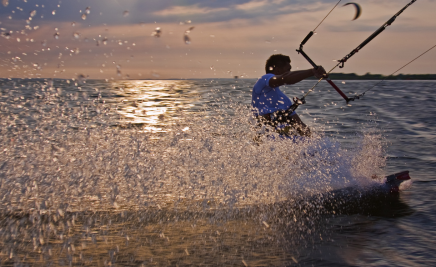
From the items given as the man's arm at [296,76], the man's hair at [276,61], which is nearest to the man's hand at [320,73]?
the man's arm at [296,76]

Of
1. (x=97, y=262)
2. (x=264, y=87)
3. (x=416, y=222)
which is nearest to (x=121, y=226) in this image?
(x=97, y=262)

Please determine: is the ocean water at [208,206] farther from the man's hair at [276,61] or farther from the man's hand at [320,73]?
the man's hand at [320,73]

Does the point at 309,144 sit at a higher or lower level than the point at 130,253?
higher

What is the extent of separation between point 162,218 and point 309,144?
2.35m

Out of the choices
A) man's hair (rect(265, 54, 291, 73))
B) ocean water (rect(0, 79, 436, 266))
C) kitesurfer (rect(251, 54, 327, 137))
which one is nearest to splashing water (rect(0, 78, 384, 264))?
ocean water (rect(0, 79, 436, 266))

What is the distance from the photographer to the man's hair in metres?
5.75

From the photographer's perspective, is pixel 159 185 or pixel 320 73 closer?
pixel 320 73

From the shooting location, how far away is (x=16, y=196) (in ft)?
16.9

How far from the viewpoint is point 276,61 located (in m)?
5.77

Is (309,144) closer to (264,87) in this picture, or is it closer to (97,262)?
(264,87)

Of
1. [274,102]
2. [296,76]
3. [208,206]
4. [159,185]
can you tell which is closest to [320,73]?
[296,76]

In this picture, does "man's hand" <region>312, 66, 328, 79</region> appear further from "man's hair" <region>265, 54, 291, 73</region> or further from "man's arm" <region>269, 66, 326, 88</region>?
"man's hair" <region>265, 54, 291, 73</region>

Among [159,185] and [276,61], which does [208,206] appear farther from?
[276,61]

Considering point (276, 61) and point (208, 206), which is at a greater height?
point (276, 61)
